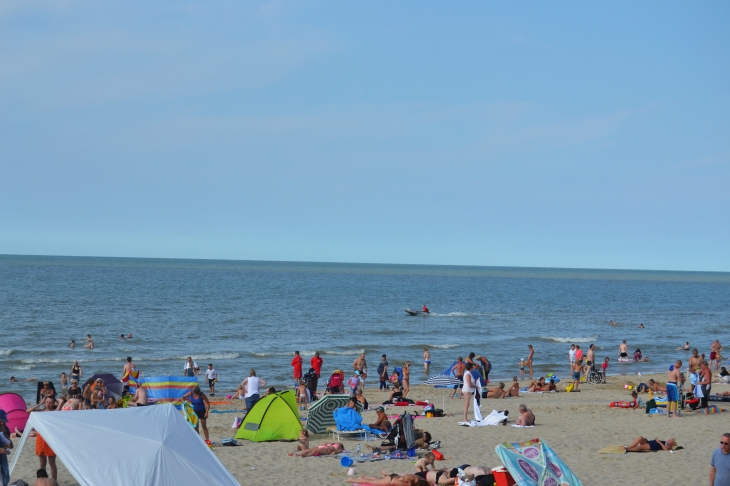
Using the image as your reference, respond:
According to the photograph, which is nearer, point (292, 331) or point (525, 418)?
point (525, 418)

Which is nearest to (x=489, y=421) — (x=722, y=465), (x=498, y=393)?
(x=498, y=393)

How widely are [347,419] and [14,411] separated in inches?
282

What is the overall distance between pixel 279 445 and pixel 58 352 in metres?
21.3

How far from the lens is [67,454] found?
8.73 metres

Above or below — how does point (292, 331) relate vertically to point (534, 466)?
below

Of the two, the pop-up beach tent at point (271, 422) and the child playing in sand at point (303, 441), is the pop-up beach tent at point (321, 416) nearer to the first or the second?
the pop-up beach tent at point (271, 422)

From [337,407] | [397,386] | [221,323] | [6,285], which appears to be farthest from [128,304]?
[337,407]

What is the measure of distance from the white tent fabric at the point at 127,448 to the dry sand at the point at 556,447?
282 centimetres

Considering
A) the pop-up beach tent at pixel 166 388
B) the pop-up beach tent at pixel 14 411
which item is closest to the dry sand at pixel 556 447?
the pop-up beach tent at pixel 166 388

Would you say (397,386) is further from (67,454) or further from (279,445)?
(67,454)

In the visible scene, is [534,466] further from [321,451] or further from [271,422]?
[271,422]

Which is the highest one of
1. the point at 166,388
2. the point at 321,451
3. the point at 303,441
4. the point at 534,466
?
the point at 534,466

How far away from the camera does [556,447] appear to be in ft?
48.3

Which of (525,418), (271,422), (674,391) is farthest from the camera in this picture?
(674,391)
